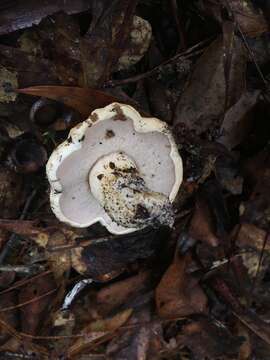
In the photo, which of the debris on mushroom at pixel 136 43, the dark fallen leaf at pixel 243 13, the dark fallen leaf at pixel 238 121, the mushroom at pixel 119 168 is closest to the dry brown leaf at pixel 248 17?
the dark fallen leaf at pixel 243 13

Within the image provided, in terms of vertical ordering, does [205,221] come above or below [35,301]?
above

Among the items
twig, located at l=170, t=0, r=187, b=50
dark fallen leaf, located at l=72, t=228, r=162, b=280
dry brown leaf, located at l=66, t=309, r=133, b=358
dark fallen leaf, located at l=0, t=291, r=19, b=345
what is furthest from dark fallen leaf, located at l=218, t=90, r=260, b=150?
dark fallen leaf, located at l=0, t=291, r=19, b=345

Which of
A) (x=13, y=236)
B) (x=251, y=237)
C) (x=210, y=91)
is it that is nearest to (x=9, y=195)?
(x=13, y=236)

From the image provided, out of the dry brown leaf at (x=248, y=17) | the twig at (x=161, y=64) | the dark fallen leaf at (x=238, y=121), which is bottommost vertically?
the dark fallen leaf at (x=238, y=121)

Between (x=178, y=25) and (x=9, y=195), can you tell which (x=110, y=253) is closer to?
(x=9, y=195)

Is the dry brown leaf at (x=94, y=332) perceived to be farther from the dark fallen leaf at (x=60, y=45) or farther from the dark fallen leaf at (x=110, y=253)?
the dark fallen leaf at (x=60, y=45)

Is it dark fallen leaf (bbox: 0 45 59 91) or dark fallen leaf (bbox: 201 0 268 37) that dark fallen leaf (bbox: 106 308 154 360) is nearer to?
dark fallen leaf (bbox: 0 45 59 91)
